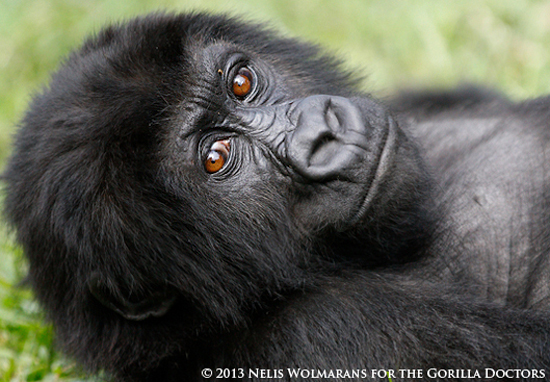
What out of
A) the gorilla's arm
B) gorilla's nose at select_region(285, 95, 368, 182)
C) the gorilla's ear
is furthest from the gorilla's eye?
the gorilla's arm

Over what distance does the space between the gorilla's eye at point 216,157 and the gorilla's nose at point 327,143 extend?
0.29 m

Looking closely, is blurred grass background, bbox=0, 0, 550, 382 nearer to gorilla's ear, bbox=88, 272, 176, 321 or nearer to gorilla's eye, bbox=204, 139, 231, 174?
gorilla's ear, bbox=88, 272, 176, 321

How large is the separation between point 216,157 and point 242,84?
427 mm

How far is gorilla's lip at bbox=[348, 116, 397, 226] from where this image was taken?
112 inches

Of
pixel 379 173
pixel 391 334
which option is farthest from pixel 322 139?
pixel 391 334

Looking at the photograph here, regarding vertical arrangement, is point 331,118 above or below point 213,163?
above

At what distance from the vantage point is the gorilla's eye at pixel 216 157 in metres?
2.93

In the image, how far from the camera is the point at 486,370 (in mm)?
2621

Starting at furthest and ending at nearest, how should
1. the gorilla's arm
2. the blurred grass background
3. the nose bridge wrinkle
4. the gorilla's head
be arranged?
the blurred grass background
the nose bridge wrinkle
the gorilla's head
the gorilla's arm

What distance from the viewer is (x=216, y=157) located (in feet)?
9.64

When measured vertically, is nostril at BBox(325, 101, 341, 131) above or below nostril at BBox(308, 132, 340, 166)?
above

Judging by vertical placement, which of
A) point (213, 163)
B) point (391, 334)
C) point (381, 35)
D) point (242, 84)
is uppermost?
point (242, 84)

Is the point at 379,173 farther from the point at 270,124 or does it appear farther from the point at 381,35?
the point at 381,35

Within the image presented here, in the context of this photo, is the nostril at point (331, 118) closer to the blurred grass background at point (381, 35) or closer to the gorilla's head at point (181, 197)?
the gorilla's head at point (181, 197)
